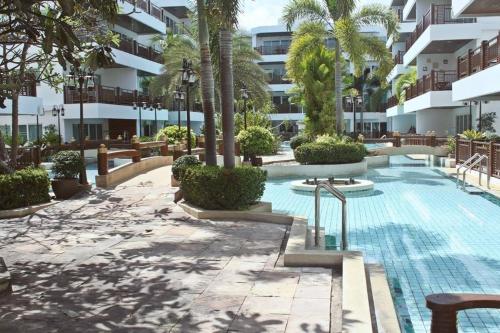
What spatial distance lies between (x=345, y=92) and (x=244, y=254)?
44937 mm

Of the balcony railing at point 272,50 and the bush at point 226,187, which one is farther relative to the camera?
the balcony railing at point 272,50

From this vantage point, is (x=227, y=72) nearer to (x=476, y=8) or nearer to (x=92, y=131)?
(x=476, y=8)

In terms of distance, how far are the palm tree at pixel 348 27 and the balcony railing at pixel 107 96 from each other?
1310 centimetres

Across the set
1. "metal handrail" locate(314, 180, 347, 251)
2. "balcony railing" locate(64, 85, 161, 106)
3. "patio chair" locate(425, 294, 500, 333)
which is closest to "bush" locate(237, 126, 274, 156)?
"balcony railing" locate(64, 85, 161, 106)

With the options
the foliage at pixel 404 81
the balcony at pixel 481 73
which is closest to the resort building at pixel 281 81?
the foliage at pixel 404 81

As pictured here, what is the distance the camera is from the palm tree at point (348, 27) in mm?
27062

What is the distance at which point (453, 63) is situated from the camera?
3484 cm

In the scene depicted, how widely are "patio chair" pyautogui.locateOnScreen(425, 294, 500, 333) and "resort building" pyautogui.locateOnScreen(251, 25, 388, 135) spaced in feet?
198

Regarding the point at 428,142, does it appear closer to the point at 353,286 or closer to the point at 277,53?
the point at 353,286

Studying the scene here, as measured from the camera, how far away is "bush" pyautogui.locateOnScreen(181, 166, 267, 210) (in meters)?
11.0

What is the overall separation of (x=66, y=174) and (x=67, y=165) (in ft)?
0.88

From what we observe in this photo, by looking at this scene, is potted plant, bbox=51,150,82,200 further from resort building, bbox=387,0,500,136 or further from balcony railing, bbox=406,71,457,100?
balcony railing, bbox=406,71,457,100

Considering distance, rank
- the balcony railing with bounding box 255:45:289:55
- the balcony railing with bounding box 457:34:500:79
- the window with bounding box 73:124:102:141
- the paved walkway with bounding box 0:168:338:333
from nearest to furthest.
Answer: the paved walkway with bounding box 0:168:338:333
the balcony railing with bounding box 457:34:500:79
the window with bounding box 73:124:102:141
the balcony railing with bounding box 255:45:289:55

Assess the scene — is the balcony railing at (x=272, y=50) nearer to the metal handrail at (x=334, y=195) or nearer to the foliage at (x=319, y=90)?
the foliage at (x=319, y=90)
